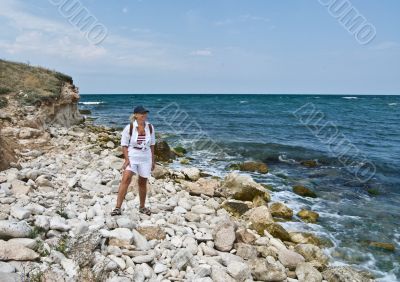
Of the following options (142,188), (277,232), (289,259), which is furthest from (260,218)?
(142,188)

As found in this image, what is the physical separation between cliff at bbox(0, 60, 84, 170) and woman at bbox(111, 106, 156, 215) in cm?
381

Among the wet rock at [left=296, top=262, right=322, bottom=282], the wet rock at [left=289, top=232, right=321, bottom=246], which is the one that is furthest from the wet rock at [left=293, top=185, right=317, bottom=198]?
the wet rock at [left=296, top=262, right=322, bottom=282]

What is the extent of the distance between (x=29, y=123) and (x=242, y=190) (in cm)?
890

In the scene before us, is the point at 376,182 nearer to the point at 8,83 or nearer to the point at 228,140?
the point at 228,140

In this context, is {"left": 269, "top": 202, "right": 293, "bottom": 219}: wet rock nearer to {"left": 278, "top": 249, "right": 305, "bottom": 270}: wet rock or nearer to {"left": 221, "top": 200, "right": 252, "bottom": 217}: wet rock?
{"left": 221, "top": 200, "right": 252, "bottom": 217}: wet rock

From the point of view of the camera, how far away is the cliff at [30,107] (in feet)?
41.4

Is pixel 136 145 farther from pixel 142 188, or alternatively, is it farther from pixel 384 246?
pixel 384 246

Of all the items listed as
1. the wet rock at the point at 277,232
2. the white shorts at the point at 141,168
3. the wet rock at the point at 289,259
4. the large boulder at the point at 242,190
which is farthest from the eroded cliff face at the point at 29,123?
the wet rock at the point at 289,259

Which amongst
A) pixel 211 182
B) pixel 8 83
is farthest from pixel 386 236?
pixel 8 83

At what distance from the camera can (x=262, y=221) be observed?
948cm

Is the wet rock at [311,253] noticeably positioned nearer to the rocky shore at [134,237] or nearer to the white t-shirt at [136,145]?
the rocky shore at [134,237]

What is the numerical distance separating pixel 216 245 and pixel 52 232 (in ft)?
9.22

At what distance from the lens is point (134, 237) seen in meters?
6.16

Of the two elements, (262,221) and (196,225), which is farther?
(262,221)
